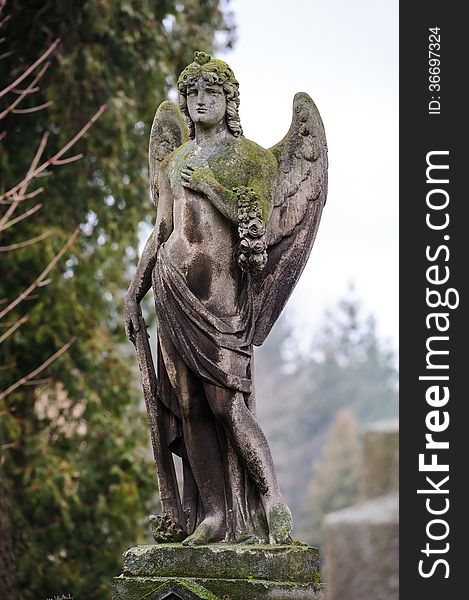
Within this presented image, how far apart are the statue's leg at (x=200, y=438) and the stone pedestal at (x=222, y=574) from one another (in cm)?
28

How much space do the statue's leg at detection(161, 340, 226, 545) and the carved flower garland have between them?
62 centimetres

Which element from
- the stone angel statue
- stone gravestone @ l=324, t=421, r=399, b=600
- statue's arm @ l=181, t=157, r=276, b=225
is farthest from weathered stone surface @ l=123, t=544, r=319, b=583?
statue's arm @ l=181, t=157, r=276, b=225

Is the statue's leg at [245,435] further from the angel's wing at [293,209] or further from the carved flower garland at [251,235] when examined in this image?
the carved flower garland at [251,235]

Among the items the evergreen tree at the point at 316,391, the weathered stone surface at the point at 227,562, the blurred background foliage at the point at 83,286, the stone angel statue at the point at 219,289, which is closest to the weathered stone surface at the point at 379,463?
the weathered stone surface at the point at 227,562

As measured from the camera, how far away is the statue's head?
7062 mm

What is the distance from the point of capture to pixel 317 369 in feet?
175

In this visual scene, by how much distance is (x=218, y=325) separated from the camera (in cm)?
680

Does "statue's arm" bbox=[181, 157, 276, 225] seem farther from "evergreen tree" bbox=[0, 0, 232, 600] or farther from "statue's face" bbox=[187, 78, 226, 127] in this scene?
"evergreen tree" bbox=[0, 0, 232, 600]

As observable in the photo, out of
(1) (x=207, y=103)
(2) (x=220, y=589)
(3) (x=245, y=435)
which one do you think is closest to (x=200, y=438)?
(3) (x=245, y=435)

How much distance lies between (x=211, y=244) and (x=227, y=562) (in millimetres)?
1583

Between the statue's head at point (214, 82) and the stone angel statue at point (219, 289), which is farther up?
the statue's head at point (214, 82)

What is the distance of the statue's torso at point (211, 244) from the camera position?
6.88 metres

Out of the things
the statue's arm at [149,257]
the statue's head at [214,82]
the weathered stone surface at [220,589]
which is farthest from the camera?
the statue's arm at [149,257]

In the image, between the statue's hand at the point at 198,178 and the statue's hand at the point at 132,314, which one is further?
the statue's hand at the point at 132,314
